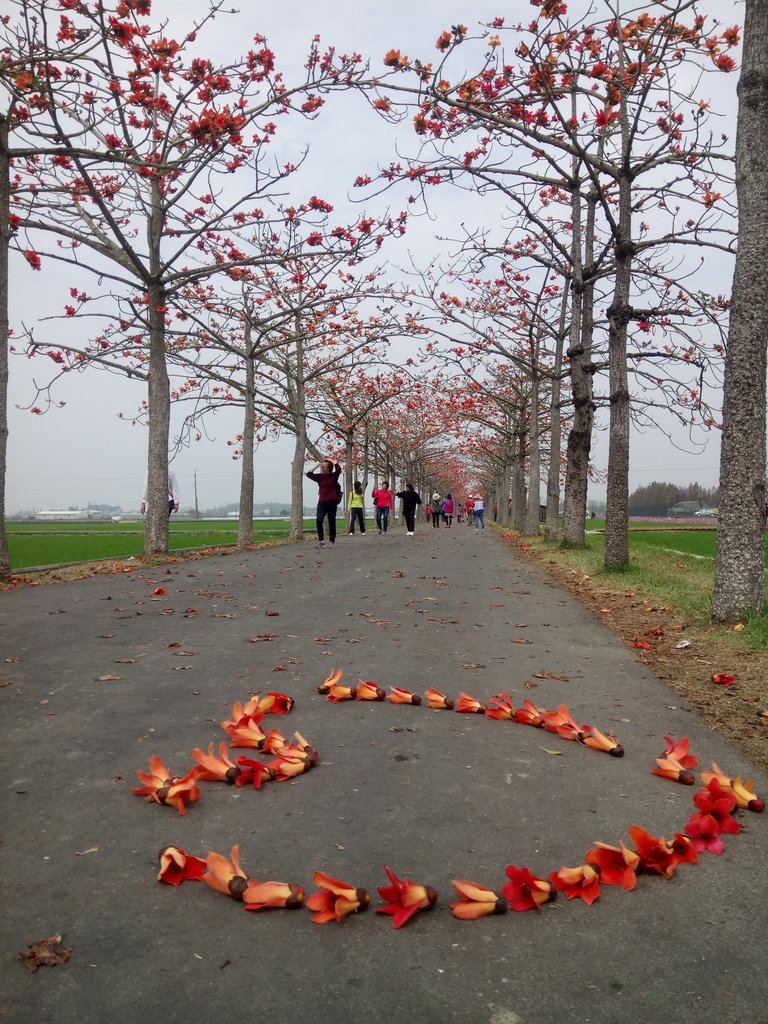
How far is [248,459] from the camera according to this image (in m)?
21.2

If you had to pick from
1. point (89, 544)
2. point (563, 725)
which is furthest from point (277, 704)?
point (89, 544)

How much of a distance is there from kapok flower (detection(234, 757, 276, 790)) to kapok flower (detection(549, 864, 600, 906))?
4.31ft

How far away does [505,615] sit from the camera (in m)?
7.80

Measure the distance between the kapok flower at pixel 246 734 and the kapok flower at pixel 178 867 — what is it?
111 centimetres

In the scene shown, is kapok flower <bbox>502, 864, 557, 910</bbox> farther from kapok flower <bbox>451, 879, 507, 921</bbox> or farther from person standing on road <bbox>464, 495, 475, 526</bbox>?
person standing on road <bbox>464, 495, 475, 526</bbox>

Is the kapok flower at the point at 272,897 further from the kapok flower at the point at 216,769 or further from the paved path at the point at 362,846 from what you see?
the kapok flower at the point at 216,769

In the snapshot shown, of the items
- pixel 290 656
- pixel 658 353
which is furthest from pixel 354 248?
pixel 290 656

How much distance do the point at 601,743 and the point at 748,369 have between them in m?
4.54

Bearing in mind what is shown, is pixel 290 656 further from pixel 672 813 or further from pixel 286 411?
pixel 286 411

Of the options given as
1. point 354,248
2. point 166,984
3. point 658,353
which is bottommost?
point 166,984

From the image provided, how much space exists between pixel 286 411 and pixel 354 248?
434 inches

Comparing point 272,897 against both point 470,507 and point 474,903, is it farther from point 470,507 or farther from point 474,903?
point 470,507

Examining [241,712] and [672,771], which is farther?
[241,712]

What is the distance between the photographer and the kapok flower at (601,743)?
349cm
